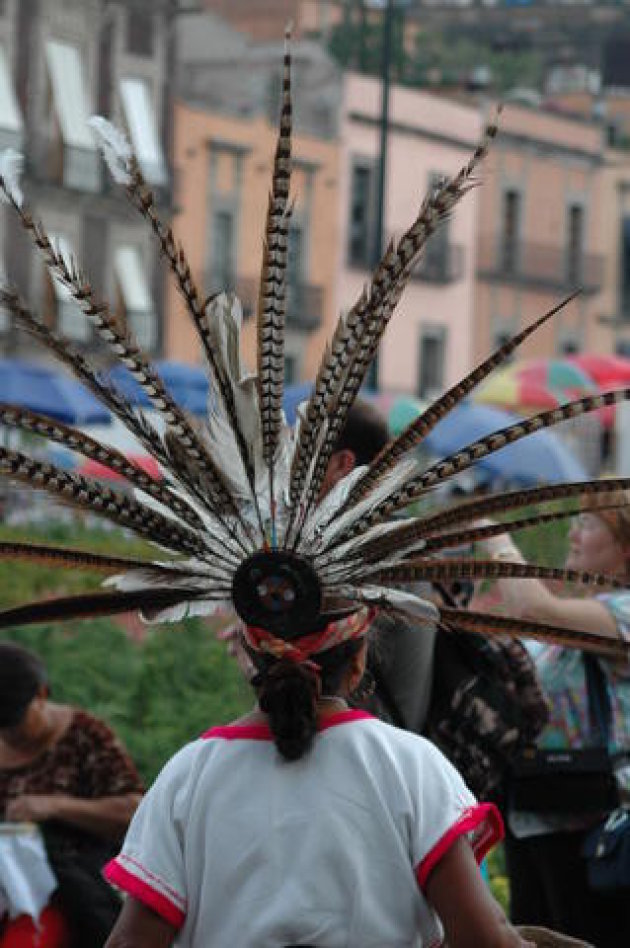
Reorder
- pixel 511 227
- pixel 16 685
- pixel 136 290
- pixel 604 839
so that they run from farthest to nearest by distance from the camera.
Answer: pixel 511 227 → pixel 136 290 → pixel 16 685 → pixel 604 839

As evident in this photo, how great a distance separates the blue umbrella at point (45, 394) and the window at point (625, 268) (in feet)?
134

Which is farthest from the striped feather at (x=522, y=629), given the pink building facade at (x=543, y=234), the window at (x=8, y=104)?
the pink building facade at (x=543, y=234)

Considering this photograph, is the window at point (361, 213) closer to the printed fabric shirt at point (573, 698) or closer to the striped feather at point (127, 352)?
the printed fabric shirt at point (573, 698)

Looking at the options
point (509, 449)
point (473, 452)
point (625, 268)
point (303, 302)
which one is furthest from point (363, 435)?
point (625, 268)

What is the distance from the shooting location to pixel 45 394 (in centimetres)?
2345

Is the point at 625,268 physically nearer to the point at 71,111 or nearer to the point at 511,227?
the point at 511,227

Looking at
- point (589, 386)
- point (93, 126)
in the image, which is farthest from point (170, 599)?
point (589, 386)

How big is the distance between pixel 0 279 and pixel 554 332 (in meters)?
57.7

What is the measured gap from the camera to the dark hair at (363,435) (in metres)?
5.21

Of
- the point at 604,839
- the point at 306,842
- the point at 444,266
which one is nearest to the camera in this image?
the point at 306,842

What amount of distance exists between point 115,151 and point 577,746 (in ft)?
8.48

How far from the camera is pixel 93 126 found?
3971 millimetres

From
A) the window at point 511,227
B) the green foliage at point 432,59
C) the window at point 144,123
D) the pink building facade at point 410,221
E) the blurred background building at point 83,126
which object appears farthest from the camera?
the green foliage at point 432,59

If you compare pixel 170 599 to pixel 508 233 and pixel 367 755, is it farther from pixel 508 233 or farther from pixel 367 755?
pixel 508 233
